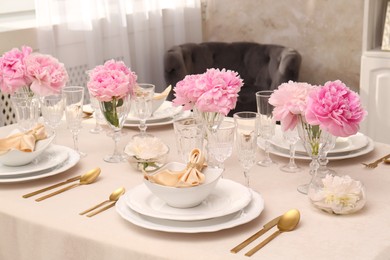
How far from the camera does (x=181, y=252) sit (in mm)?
1290

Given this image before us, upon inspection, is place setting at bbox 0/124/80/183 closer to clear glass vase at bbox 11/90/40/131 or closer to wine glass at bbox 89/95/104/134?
clear glass vase at bbox 11/90/40/131

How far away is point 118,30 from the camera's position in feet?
12.4

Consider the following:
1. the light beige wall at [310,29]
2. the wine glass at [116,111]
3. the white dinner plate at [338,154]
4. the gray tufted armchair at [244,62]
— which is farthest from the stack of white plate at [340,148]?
the light beige wall at [310,29]

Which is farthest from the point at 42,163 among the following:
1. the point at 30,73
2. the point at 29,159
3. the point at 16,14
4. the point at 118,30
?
the point at 118,30

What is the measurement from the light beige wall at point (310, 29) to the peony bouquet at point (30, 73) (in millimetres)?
2404

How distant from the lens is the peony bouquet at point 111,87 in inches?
71.6

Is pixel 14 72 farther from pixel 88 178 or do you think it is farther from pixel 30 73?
pixel 88 178

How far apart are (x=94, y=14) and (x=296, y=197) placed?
7.65 ft

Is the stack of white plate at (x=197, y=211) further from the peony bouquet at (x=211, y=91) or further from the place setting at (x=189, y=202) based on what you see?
the peony bouquet at (x=211, y=91)

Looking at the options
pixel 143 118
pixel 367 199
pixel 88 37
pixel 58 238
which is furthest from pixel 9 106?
pixel 367 199

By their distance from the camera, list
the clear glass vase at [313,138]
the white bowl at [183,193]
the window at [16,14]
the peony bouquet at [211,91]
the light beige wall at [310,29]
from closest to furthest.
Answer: the white bowl at [183,193]
the clear glass vase at [313,138]
the peony bouquet at [211,91]
the window at [16,14]
the light beige wall at [310,29]

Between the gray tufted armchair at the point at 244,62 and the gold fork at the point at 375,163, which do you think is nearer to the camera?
the gold fork at the point at 375,163

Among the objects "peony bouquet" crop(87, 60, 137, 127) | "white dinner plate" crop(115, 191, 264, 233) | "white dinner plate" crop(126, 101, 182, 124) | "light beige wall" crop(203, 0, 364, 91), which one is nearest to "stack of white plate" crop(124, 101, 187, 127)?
"white dinner plate" crop(126, 101, 182, 124)

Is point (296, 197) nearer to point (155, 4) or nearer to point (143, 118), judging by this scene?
point (143, 118)
